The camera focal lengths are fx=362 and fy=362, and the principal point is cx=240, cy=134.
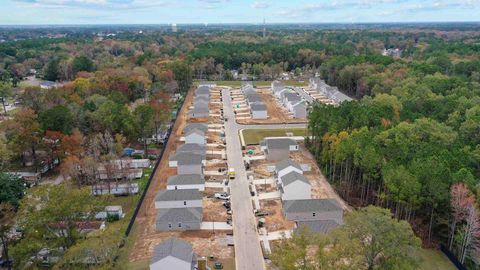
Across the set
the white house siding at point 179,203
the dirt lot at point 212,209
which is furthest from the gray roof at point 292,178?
the white house siding at point 179,203

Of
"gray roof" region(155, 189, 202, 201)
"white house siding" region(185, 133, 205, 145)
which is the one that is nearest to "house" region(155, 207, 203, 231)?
"gray roof" region(155, 189, 202, 201)

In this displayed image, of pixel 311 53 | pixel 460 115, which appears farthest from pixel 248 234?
pixel 311 53

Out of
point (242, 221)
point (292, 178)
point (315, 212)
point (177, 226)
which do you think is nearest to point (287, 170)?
point (292, 178)

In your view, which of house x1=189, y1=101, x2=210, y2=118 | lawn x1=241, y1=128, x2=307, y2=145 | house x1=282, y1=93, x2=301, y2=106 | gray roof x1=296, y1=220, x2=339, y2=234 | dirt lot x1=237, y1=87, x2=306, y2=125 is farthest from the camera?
house x1=282, y1=93, x2=301, y2=106

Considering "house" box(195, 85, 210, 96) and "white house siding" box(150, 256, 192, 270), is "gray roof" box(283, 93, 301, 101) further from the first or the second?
"white house siding" box(150, 256, 192, 270)

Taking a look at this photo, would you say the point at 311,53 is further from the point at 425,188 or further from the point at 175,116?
the point at 425,188

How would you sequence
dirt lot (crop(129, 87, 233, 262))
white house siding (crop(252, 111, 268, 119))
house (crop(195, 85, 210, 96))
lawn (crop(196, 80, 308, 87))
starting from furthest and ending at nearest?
lawn (crop(196, 80, 308, 87)) < house (crop(195, 85, 210, 96)) < white house siding (crop(252, 111, 268, 119)) < dirt lot (crop(129, 87, 233, 262))
